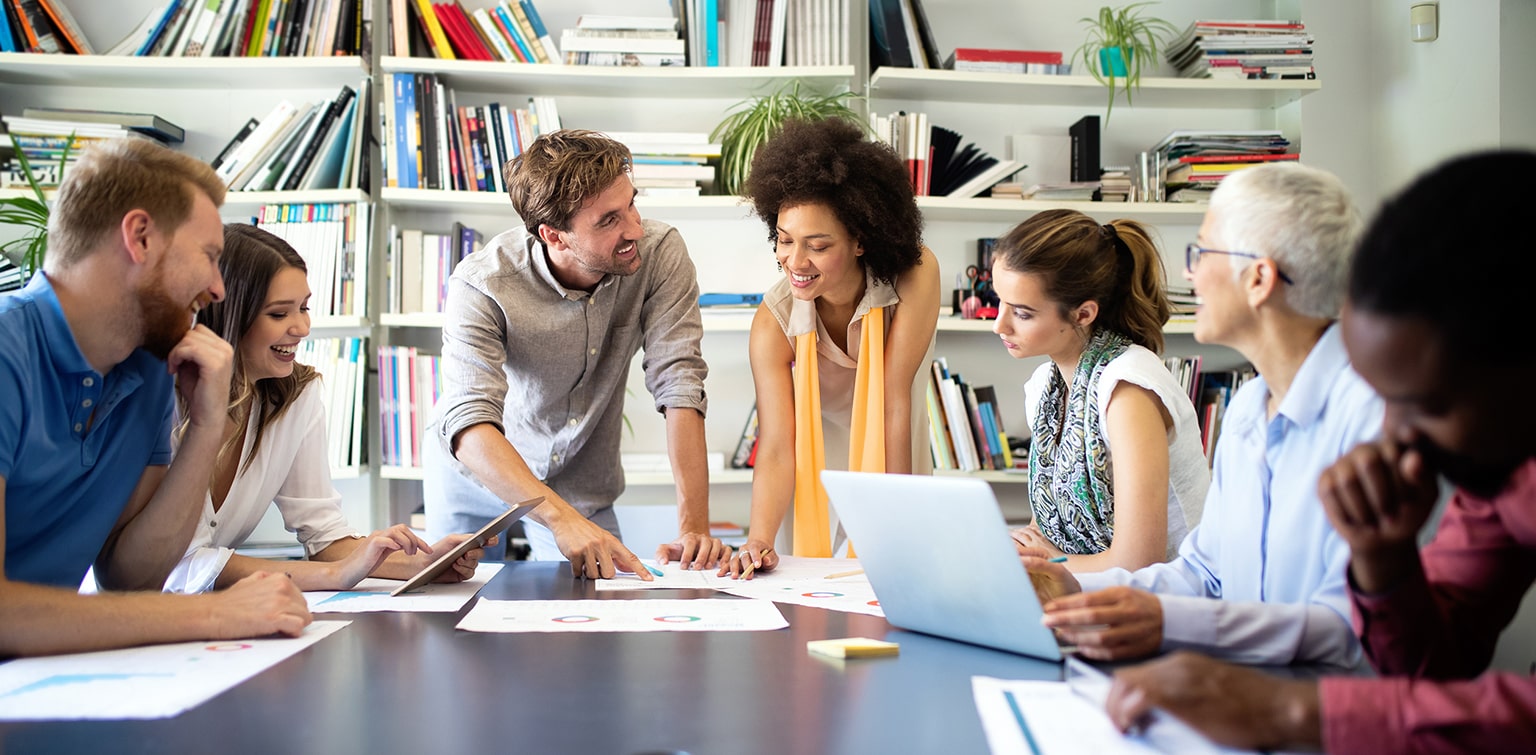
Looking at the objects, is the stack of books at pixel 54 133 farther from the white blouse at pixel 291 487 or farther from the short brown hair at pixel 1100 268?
the short brown hair at pixel 1100 268

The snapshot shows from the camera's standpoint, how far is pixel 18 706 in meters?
0.91

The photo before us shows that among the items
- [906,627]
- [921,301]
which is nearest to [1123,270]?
[921,301]

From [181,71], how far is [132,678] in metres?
2.71

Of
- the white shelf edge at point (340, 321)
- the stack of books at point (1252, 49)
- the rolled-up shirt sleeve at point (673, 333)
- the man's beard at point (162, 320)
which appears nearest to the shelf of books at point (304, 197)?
the white shelf edge at point (340, 321)

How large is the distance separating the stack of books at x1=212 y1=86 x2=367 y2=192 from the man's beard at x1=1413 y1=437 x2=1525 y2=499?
303 centimetres

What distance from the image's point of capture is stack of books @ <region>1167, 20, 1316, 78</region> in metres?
3.25

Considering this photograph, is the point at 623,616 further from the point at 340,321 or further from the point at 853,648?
the point at 340,321

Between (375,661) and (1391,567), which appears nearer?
(1391,567)

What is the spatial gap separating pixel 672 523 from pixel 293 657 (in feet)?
7.24

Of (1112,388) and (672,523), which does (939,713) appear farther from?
(672,523)

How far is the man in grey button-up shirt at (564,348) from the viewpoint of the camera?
2.12 metres

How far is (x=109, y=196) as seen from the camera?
1.29m

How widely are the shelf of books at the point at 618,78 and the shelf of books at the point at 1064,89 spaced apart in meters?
0.20

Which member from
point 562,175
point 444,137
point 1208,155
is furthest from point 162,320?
point 1208,155
